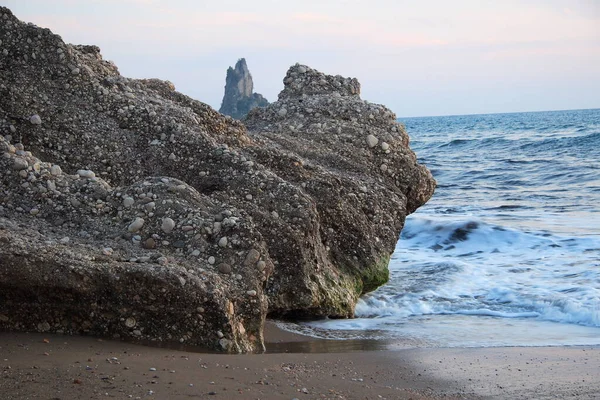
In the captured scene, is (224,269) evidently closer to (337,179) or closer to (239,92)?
(337,179)

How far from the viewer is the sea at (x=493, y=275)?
599 centimetres

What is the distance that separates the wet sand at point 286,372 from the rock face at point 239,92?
67790mm

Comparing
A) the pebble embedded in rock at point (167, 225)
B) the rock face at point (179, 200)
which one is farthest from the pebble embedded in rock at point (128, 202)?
the pebble embedded in rock at point (167, 225)

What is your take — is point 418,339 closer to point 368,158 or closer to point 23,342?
point 368,158

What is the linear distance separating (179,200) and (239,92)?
237ft


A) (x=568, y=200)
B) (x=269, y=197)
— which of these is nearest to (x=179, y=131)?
(x=269, y=197)

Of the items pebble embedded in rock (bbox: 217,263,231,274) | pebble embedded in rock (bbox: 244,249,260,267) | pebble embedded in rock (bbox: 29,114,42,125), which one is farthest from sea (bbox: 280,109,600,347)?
pebble embedded in rock (bbox: 29,114,42,125)

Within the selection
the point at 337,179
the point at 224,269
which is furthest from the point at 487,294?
the point at 224,269

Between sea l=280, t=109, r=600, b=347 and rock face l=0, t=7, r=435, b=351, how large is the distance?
0.51m

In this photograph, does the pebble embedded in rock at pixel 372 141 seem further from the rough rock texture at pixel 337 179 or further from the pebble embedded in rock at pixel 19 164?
the pebble embedded in rock at pixel 19 164

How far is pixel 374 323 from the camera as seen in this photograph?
6223 millimetres

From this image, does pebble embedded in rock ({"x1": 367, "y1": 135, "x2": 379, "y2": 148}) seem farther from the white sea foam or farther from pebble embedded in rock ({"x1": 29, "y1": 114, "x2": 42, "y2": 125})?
pebble embedded in rock ({"x1": 29, "y1": 114, "x2": 42, "y2": 125})

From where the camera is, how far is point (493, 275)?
27.7ft

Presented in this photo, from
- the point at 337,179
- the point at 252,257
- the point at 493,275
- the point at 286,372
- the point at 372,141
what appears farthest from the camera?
the point at 493,275
